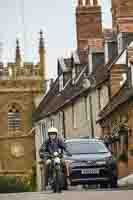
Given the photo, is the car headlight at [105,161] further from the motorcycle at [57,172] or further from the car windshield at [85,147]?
the motorcycle at [57,172]

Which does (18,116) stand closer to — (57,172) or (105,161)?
(105,161)

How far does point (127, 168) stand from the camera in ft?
126

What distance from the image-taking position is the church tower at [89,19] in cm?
5597

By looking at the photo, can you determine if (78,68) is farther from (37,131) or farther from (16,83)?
(16,83)

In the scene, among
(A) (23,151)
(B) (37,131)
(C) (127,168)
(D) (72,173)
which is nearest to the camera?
(D) (72,173)

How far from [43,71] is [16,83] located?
278cm

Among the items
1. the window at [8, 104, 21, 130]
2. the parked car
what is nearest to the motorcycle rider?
the parked car

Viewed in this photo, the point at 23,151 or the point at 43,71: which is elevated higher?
the point at 43,71

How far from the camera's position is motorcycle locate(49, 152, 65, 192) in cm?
2047

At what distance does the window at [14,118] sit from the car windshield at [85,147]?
173 ft

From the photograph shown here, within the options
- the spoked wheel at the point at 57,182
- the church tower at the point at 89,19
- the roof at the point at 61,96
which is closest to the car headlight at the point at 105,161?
the spoked wheel at the point at 57,182

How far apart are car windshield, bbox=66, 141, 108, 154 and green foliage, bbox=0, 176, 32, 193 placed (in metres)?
32.7

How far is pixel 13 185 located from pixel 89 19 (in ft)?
50.1

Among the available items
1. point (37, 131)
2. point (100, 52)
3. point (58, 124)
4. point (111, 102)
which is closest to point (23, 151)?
point (37, 131)
